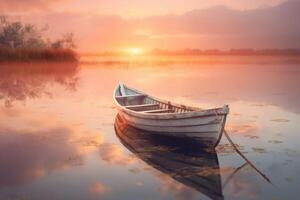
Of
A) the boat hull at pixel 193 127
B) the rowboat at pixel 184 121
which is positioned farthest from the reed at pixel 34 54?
the boat hull at pixel 193 127

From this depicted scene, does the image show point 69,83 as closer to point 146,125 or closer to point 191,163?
point 146,125

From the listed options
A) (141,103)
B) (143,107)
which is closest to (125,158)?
(143,107)

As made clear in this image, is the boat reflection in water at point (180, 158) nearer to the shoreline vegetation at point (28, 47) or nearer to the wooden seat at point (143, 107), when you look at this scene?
the wooden seat at point (143, 107)

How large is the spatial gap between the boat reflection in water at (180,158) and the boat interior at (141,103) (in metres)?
1.00

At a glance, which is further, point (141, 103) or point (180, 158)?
point (141, 103)

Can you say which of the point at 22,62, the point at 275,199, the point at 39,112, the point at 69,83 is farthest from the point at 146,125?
the point at 22,62

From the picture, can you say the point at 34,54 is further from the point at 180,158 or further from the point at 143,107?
the point at 180,158

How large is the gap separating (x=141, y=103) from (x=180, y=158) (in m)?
5.72

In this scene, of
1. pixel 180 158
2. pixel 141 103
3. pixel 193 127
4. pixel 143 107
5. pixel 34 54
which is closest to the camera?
pixel 180 158

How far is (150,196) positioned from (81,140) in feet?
15.1

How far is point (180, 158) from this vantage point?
9.90 m

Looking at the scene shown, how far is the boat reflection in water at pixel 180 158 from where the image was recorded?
830 cm

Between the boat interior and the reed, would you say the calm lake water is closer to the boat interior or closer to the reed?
the boat interior

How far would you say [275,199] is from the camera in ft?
24.4
